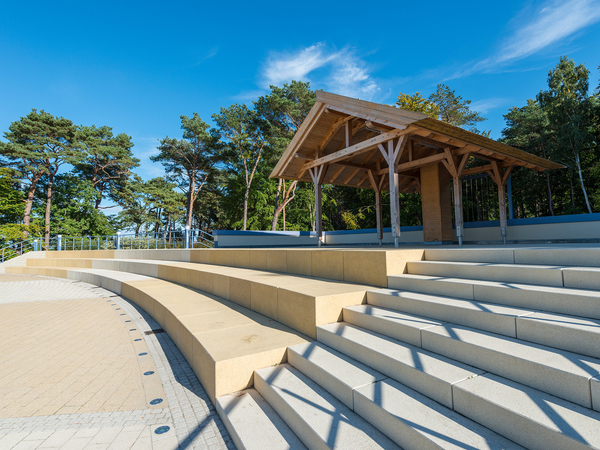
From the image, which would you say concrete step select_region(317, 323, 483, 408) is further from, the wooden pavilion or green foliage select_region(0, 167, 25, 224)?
green foliage select_region(0, 167, 25, 224)

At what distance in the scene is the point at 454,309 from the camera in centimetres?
252

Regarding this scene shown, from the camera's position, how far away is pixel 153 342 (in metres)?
4.34

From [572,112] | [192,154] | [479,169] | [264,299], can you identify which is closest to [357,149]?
[479,169]

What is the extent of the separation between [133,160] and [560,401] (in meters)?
34.9

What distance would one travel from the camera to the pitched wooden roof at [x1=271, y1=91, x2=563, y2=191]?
20.4 feet

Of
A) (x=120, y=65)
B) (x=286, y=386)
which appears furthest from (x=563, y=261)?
(x=120, y=65)

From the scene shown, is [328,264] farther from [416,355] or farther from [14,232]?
[14,232]

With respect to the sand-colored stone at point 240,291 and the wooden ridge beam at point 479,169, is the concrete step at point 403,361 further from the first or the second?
the wooden ridge beam at point 479,169

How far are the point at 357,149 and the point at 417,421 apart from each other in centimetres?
691

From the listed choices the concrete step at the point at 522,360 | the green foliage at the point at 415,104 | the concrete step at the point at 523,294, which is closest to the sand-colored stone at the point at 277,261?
the concrete step at the point at 523,294

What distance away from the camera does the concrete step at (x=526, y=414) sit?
1277 mm

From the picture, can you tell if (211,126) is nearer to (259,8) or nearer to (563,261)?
(259,8)

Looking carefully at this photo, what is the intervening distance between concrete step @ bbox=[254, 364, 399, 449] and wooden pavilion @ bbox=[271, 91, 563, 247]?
14.9 feet

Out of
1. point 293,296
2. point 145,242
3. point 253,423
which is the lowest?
point 253,423
